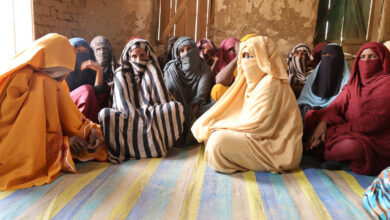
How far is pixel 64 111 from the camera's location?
2574 mm

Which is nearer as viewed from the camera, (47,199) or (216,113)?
(47,199)

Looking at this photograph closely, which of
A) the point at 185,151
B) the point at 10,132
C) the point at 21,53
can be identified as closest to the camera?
the point at 10,132

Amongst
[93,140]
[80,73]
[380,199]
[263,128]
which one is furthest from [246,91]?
[80,73]

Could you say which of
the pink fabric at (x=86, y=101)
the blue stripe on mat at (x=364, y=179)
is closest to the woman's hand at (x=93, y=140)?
the pink fabric at (x=86, y=101)

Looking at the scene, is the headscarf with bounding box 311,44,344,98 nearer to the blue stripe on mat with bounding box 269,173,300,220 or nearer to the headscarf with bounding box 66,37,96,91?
the blue stripe on mat with bounding box 269,173,300,220

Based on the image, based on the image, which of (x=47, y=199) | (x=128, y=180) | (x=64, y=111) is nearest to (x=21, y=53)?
(x=64, y=111)

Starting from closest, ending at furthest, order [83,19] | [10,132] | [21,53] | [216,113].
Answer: [10,132], [21,53], [216,113], [83,19]

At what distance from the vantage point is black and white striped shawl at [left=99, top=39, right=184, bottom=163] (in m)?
2.86

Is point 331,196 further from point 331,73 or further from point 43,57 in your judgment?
point 43,57

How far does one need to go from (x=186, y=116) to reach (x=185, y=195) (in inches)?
56.1

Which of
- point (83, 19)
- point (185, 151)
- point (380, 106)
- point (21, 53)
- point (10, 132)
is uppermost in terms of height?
point (83, 19)

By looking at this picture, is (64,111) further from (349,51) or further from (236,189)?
(349,51)

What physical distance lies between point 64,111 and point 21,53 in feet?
1.90

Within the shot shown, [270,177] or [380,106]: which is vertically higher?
[380,106]
